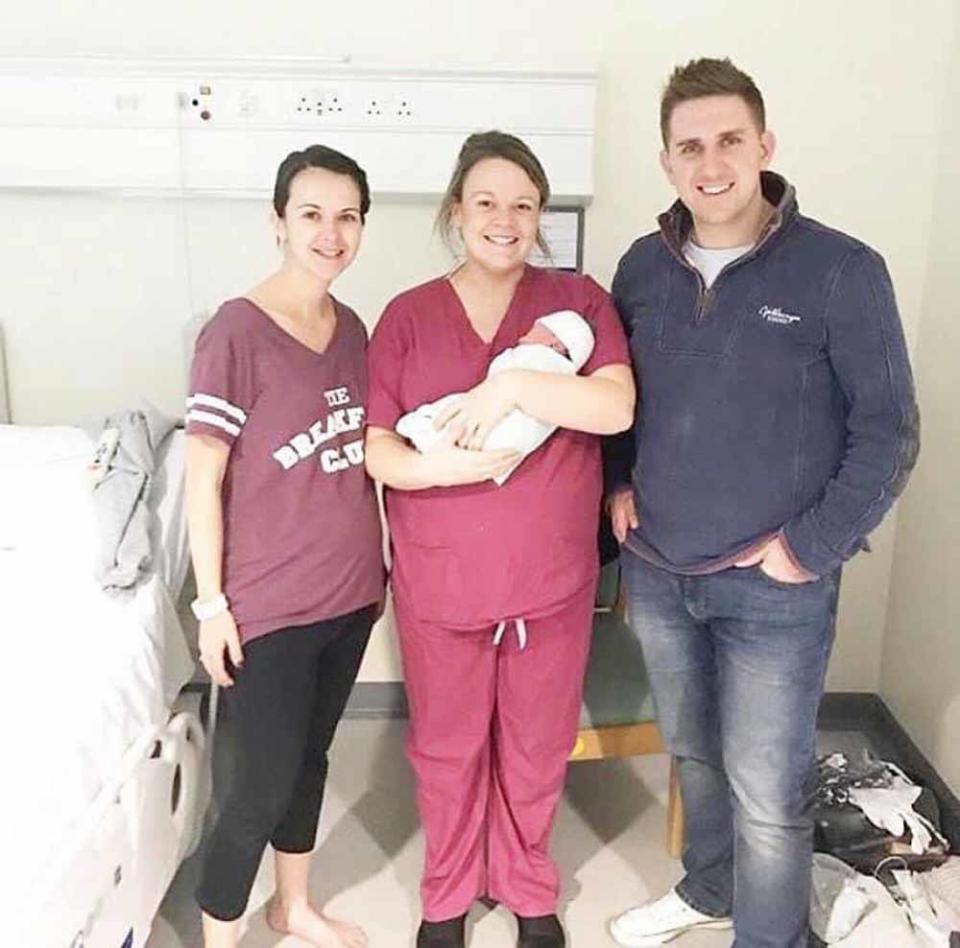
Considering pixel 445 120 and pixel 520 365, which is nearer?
pixel 520 365

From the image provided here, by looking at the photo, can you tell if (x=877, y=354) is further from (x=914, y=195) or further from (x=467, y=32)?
(x=467, y=32)

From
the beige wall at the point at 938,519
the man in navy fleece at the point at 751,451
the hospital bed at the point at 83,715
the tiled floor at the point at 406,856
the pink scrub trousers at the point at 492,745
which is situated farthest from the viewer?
the beige wall at the point at 938,519

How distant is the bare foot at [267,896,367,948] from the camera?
6.43ft

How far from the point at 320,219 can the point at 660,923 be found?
1365 millimetres

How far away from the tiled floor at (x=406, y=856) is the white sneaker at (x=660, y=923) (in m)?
0.02

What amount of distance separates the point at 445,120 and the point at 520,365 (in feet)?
3.18

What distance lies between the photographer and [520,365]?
159 centimetres

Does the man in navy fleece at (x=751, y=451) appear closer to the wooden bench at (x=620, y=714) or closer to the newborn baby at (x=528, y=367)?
the newborn baby at (x=528, y=367)

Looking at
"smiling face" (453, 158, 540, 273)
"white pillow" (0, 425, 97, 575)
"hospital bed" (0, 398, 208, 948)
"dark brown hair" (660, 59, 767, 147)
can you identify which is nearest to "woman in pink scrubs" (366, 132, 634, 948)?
"smiling face" (453, 158, 540, 273)

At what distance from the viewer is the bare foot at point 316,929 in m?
1.96

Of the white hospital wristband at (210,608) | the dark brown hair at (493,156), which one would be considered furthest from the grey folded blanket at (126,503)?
the dark brown hair at (493,156)

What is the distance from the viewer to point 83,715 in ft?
5.20

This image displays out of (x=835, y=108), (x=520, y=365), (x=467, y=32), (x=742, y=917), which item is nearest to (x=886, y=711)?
(x=742, y=917)

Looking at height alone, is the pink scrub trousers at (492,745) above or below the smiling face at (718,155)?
below
